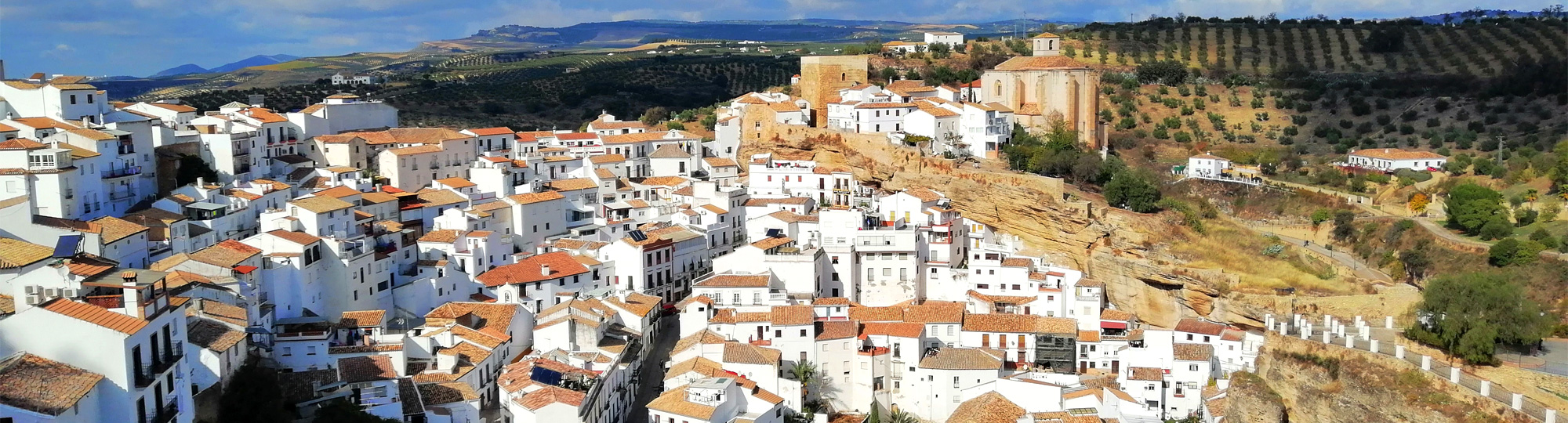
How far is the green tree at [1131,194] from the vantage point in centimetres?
3362

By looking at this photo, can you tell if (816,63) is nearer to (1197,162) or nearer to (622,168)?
(622,168)

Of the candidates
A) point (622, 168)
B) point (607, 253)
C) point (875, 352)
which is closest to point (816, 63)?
point (622, 168)

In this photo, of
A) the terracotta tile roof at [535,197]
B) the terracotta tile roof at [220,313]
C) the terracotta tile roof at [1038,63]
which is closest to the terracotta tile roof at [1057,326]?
the terracotta tile roof at [535,197]

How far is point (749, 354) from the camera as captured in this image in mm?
25703

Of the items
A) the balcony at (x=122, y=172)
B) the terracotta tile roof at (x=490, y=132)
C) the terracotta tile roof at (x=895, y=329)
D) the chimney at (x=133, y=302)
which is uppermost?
the terracotta tile roof at (x=490, y=132)

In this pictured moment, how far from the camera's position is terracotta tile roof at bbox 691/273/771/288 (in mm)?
28328

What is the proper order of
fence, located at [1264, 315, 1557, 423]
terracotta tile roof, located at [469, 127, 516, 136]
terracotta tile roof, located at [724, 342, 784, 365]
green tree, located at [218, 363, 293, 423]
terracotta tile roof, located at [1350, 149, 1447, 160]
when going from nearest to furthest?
green tree, located at [218, 363, 293, 423]
fence, located at [1264, 315, 1557, 423]
terracotta tile roof, located at [724, 342, 784, 365]
terracotta tile roof, located at [469, 127, 516, 136]
terracotta tile roof, located at [1350, 149, 1447, 160]

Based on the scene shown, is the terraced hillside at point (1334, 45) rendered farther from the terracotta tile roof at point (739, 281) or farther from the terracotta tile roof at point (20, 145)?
the terracotta tile roof at point (20, 145)

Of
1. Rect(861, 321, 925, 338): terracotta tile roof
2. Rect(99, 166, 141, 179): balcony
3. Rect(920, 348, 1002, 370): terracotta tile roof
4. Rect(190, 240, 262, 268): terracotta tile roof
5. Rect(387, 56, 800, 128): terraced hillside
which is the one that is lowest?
Rect(920, 348, 1002, 370): terracotta tile roof

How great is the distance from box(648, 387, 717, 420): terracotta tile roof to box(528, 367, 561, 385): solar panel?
178 centimetres

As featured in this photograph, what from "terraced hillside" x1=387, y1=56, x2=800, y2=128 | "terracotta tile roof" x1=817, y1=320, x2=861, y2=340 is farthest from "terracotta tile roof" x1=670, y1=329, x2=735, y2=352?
"terraced hillside" x1=387, y1=56, x2=800, y2=128

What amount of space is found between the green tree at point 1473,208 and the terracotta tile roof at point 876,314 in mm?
17290

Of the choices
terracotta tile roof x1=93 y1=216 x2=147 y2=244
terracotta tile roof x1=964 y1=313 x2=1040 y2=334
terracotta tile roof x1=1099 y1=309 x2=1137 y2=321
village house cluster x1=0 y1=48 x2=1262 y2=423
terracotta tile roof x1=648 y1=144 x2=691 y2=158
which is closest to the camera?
village house cluster x1=0 y1=48 x2=1262 y2=423

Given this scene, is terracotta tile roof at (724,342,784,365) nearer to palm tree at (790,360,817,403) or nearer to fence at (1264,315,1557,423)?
palm tree at (790,360,817,403)
